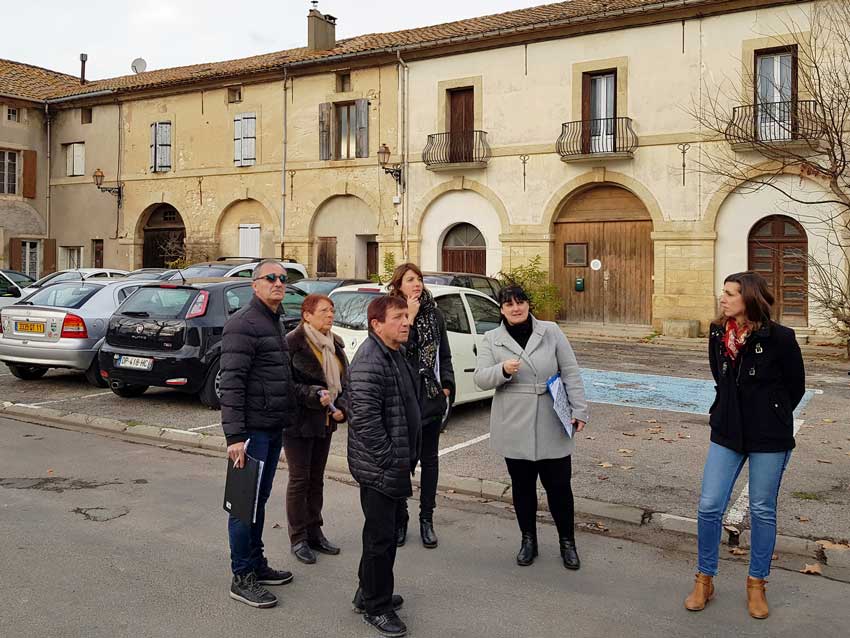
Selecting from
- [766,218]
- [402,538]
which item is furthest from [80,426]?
[766,218]

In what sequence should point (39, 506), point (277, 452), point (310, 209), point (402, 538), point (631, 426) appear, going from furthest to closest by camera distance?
point (310, 209) → point (631, 426) → point (39, 506) → point (402, 538) → point (277, 452)

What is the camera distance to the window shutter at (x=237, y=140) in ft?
91.2

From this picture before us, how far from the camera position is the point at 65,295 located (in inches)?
471

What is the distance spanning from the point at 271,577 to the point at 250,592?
10.6 inches

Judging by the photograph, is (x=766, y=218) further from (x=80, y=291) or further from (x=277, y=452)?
(x=277, y=452)

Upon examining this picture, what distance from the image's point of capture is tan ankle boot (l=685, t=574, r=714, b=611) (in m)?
4.43

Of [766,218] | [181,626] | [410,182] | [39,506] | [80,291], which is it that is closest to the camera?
[181,626]

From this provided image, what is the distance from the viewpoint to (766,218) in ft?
64.9

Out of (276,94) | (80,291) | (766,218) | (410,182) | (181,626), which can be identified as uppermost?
(276,94)

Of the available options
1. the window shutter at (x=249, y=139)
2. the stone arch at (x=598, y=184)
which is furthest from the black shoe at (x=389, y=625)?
the window shutter at (x=249, y=139)

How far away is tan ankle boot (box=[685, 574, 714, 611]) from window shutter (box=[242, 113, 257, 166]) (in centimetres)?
2500

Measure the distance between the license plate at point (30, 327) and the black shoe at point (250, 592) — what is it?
822 cm

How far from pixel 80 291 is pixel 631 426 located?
7865mm

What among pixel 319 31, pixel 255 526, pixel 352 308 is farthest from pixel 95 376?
pixel 319 31
